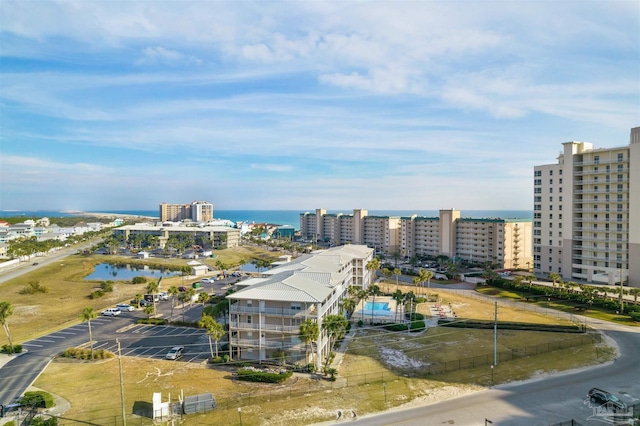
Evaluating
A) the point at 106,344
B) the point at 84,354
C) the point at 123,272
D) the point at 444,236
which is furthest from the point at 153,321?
the point at 444,236

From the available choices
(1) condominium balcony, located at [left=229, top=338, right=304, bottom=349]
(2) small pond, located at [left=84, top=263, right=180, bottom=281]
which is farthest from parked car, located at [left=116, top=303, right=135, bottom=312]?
(2) small pond, located at [left=84, top=263, right=180, bottom=281]

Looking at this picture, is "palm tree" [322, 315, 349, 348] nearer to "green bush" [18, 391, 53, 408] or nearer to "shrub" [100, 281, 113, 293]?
"green bush" [18, 391, 53, 408]

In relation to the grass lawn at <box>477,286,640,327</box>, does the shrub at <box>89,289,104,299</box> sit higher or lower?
lower

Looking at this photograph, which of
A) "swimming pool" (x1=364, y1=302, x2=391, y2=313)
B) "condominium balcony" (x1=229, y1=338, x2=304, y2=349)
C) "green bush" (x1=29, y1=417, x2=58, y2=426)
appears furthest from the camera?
"swimming pool" (x1=364, y1=302, x2=391, y2=313)

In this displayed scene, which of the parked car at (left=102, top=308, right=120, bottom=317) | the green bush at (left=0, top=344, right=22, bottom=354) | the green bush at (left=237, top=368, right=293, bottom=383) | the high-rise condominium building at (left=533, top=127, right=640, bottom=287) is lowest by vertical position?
the parked car at (left=102, top=308, right=120, bottom=317)

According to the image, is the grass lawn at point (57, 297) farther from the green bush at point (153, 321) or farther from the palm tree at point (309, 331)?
the palm tree at point (309, 331)

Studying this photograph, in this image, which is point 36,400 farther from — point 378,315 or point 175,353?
point 378,315
